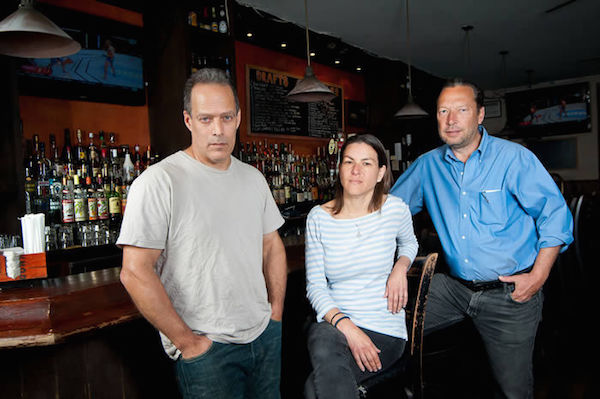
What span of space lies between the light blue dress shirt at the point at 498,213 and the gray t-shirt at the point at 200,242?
1092 millimetres

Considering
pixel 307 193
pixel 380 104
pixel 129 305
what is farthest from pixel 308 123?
pixel 129 305

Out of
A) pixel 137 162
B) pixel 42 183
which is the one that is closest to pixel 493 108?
pixel 137 162

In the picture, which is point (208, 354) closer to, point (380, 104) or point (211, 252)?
point (211, 252)

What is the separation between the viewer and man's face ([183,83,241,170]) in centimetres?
138

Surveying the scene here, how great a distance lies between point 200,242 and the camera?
1.32m

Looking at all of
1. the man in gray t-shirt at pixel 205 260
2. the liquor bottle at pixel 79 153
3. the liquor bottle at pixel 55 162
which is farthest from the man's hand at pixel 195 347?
the liquor bottle at pixel 79 153

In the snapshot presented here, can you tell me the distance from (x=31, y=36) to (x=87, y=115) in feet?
4.57

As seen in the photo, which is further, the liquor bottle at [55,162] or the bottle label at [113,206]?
the bottle label at [113,206]

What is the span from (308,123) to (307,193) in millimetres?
1031

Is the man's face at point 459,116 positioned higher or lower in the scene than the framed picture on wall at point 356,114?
lower

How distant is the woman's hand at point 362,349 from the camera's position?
1.56m

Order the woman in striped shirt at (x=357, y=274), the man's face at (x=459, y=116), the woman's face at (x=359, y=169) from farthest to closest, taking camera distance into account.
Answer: the man's face at (x=459, y=116), the woman's face at (x=359, y=169), the woman in striped shirt at (x=357, y=274)

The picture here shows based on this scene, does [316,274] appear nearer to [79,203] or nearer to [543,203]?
[543,203]

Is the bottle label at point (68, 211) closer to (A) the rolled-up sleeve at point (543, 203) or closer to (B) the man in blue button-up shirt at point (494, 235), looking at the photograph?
(B) the man in blue button-up shirt at point (494, 235)
